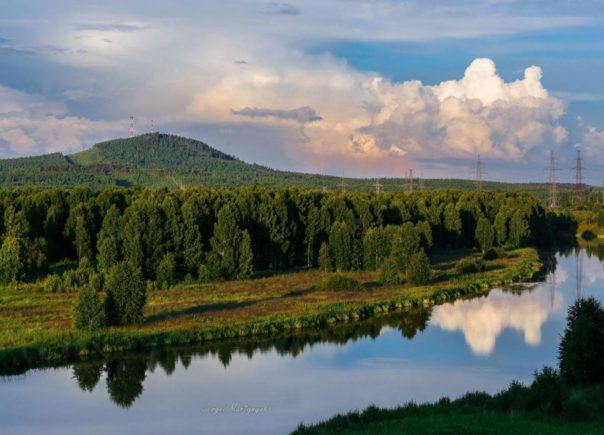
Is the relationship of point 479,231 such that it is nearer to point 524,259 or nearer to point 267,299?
point 524,259

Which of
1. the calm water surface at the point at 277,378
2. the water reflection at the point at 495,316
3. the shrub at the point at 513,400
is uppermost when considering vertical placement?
the shrub at the point at 513,400

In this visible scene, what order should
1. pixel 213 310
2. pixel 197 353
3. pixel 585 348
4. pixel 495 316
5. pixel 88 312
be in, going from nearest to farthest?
pixel 585 348 < pixel 197 353 < pixel 88 312 < pixel 213 310 < pixel 495 316

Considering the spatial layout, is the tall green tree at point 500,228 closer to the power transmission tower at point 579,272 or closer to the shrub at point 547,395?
the power transmission tower at point 579,272

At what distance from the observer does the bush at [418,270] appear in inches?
2295

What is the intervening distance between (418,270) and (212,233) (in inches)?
715

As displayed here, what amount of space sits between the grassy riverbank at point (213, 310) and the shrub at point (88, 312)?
677 millimetres

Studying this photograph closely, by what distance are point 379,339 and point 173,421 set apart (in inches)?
653

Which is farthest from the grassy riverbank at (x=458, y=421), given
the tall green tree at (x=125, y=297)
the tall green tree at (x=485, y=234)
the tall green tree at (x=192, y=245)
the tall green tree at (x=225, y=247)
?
the tall green tree at (x=485, y=234)

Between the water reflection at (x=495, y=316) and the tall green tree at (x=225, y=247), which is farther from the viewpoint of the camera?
the tall green tree at (x=225, y=247)

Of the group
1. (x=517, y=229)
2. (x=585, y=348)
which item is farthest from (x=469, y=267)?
(x=585, y=348)

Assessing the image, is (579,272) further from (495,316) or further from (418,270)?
(495,316)

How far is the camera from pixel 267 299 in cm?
5019

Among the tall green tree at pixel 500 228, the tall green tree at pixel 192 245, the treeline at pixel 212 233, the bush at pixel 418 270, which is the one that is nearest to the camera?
the bush at pixel 418 270

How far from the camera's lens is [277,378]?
107 ft
